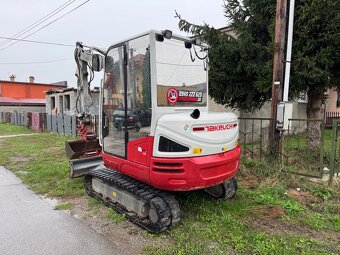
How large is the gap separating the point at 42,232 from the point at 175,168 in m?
2.04

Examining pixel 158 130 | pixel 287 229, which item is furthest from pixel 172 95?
pixel 287 229

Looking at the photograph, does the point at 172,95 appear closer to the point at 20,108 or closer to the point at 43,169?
the point at 43,169

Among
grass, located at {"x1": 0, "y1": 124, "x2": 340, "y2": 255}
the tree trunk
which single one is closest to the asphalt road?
grass, located at {"x1": 0, "y1": 124, "x2": 340, "y2": 255}

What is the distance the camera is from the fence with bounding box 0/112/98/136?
15.2 metres

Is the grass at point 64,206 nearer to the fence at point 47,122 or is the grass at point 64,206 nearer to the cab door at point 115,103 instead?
the cab door at point 115,103

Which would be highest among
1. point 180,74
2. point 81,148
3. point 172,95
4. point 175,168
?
point 180,74

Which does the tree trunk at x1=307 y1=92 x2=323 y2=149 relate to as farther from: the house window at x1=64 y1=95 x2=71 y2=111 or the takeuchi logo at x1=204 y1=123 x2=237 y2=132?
the house window at x1=64 y1=95 x2=71 y2=111

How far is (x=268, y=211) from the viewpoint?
4.15 metres

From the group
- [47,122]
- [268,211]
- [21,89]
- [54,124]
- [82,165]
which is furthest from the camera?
[21,89]

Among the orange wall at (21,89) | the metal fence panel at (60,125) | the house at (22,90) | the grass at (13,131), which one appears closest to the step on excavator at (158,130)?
the metal fence panel at (60,125)

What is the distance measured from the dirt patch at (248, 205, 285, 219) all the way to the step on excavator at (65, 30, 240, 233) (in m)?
0.52

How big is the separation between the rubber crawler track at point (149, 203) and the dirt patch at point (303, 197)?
7.53ft

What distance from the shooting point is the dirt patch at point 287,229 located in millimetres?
3512

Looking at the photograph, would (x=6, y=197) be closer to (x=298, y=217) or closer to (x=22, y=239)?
(x=22, y=239)
